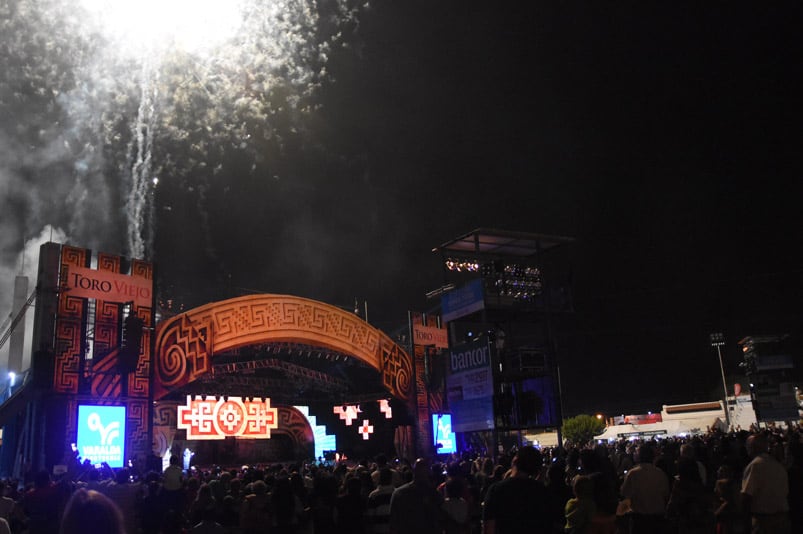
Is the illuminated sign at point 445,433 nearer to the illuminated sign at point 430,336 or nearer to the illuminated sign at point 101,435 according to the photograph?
the illuminated sign at point 430,336

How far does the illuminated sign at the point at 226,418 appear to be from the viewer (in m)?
27.5

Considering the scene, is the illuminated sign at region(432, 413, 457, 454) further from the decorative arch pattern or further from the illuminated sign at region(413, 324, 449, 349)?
the illuminated sign at region(413, 324, 449, 349)

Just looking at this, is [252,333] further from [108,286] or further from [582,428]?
[582,428]

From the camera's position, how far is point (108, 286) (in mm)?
19422

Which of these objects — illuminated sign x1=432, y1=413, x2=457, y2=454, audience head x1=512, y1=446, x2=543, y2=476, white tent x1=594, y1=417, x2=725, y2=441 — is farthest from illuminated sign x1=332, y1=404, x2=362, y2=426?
white tent x1=594, y1=417, x2=725, y2=441

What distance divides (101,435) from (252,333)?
5.91 meters

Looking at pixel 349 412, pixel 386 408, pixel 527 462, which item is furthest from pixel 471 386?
pixel 349 412

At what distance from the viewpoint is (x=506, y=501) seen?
5750mm

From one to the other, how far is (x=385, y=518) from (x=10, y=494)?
7063 millimetres

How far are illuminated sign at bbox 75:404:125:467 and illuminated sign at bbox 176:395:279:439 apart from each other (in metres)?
8.32

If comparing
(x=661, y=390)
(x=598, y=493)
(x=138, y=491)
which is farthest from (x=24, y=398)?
(x=661, y=390)

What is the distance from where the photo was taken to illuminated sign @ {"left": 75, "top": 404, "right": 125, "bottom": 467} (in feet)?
59.7

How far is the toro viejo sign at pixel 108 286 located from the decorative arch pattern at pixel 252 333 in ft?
4.32

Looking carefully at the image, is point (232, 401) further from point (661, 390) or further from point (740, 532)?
point (661, 390)
